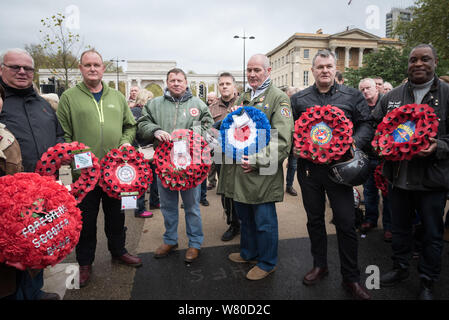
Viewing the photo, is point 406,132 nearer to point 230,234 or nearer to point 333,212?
point 333,212

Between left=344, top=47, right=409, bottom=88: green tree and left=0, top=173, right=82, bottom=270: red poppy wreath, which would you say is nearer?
left=0, top=173, right=82, bottom=270: red poppy wreath

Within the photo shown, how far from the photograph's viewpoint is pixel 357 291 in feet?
9.26

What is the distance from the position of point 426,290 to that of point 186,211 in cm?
282

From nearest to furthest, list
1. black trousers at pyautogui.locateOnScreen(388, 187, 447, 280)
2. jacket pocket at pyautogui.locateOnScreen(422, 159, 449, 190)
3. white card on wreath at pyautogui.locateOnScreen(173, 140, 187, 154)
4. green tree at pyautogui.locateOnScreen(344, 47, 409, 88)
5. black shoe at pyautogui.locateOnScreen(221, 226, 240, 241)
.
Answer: jacket pocket at pyautogui.locateOnScreen(422, 159, 449, 190) → black trousers at pyautogui.locateOnScreen(388, 187, 447, 280) → white card on wreath at pyautogui.locateOnScreen(173, 140, 187, 154) → black shoe at pyautogui.locateOnScreen(221, 226, 240, 241) → green tree at pyautogui.locateOnScreen(344, 47, 409, 88)

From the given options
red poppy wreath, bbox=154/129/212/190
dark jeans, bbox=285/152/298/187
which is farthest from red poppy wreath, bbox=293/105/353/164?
dark jeans, bbox=285/152/298/187

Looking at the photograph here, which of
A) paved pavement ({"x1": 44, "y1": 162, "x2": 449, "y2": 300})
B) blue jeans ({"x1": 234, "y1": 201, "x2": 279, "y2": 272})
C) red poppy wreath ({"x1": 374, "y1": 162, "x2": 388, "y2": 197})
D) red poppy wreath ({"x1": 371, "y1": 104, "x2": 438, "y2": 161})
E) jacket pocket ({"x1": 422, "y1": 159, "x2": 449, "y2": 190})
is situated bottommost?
paved pavement ({"x1": 44, "y1": 162, "x2": 449, "y2": 300})

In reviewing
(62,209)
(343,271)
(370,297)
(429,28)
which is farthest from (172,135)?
(429,28)

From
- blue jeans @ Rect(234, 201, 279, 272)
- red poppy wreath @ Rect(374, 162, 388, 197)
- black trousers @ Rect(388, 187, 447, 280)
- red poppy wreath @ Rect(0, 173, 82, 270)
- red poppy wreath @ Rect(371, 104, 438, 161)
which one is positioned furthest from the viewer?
red poppy wreath @ Rect(374, 162, 388, 197)

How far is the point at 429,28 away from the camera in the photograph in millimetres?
18266

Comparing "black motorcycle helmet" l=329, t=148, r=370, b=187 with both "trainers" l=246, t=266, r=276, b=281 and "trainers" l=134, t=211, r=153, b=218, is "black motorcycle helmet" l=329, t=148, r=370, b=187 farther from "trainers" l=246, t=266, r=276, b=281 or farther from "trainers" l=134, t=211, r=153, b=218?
"trainers" l=134, t=211, r=153, b=218

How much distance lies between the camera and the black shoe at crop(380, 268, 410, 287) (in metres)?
3.05

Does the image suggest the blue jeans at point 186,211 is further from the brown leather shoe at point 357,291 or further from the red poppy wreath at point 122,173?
the brown leather shoe at point 357,291

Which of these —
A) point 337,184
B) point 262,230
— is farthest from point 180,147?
point 337,184

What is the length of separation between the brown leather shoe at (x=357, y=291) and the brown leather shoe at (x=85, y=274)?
2.88 metres
